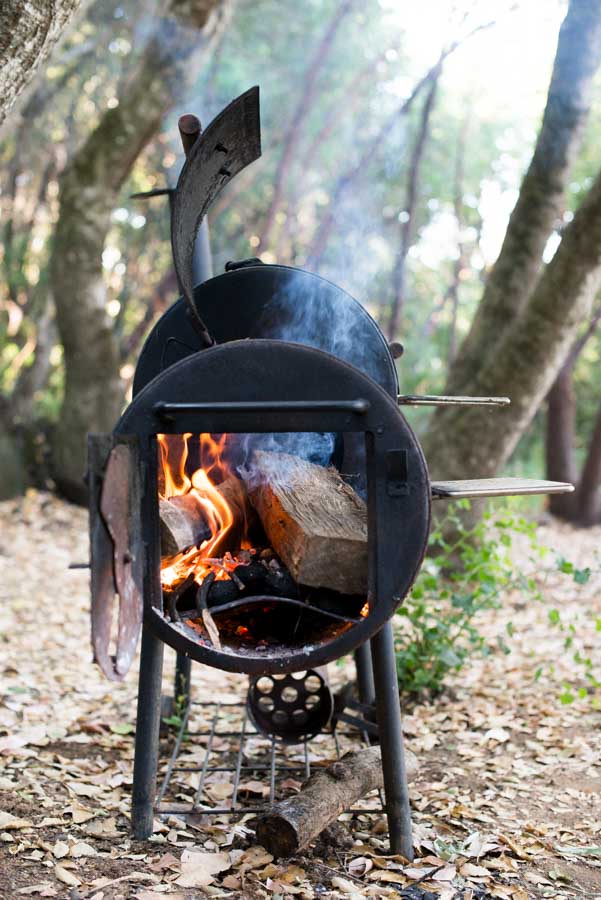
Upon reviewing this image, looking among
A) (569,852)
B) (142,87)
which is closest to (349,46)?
(142,87)

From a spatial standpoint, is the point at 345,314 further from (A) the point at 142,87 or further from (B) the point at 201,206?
(A) the point at 142,87

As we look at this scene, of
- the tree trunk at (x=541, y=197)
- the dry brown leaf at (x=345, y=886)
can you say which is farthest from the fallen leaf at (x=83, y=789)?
the tree trunk at (x=541, y=197)

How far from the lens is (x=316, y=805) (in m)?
2.11

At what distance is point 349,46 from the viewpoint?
14.5 metres

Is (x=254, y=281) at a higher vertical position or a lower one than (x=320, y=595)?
higher

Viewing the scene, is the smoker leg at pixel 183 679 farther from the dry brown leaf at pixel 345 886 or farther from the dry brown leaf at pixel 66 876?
the dry brown leaf at pixel 345 886

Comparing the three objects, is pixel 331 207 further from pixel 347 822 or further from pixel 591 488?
pixel 347 822

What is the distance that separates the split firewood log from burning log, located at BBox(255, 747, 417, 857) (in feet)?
2.19

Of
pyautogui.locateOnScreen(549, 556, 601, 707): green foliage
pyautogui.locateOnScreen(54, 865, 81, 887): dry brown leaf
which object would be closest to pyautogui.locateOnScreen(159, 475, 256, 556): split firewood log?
pyautogui.locateOnScreen(54, 865, 81, 887): dry brown leaf

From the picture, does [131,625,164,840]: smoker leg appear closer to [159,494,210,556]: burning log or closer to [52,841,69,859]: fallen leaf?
[52,841,69,859]: fallen leaf

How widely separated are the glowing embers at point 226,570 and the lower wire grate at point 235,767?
1.80 ft

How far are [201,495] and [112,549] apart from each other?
46 cm

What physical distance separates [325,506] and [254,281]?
2.52 feet

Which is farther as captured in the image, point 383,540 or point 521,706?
point 521,706
